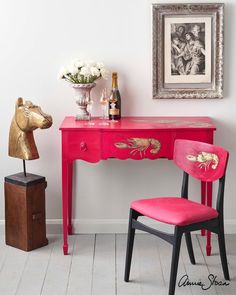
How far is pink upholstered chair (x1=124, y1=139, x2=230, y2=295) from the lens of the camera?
2988 millimetres

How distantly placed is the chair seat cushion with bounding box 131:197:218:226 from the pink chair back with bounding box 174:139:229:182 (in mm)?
188

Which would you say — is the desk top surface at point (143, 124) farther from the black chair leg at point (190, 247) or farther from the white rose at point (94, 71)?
the black chair leg at point (190, 247)

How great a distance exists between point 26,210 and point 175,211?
3.56 feet

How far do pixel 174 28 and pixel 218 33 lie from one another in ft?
0.92

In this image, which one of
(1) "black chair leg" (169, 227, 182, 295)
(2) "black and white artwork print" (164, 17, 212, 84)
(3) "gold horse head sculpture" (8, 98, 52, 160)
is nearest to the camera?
(1) "black chair leg" (169, 227, 182, 295)

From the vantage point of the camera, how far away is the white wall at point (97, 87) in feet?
Result: 12.7

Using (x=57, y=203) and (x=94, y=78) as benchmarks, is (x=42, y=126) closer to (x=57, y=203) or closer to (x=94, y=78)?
(x=94, y=78)

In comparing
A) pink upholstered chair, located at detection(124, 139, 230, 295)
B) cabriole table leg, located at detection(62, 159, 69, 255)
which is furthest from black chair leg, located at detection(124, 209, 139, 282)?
cabriole table leg, located at detection(62, 159, 69, 255)

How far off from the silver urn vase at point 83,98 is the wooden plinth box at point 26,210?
469 millimetres

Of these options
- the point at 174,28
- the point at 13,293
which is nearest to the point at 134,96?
the point at 174,28

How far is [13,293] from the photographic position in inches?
125

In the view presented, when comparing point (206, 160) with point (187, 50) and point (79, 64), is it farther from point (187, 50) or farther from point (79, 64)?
point (79, 64)

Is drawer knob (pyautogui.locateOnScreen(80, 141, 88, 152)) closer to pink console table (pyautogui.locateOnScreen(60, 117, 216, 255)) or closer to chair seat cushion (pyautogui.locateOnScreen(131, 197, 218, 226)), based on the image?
pink console table (pyautogui.locateOnScreen(60, 117, 216, 255))

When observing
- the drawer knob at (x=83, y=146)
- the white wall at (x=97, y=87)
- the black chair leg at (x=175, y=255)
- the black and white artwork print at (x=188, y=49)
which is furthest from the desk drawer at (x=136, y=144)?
the black chair leg at (x=175, y=255)
